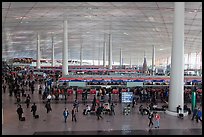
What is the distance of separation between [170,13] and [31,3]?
16.3 m

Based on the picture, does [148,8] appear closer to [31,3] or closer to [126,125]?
[31,3]

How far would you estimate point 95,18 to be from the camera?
123 ft

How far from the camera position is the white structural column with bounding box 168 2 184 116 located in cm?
1842

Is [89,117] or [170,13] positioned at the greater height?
[170,13]

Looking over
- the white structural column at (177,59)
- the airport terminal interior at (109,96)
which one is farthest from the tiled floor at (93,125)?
the white structural column at (177,59)

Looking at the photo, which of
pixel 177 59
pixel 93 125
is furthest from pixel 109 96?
pixel 93 125

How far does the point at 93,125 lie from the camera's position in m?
14.5

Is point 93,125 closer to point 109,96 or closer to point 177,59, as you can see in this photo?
point 177,59

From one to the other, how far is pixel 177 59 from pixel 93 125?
8.20 meters

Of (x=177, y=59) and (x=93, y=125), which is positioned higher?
(x=177, y=59)

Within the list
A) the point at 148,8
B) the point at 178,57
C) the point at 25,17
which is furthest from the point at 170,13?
the point at 25,17

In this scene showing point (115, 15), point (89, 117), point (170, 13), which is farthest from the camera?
point (115, 15)

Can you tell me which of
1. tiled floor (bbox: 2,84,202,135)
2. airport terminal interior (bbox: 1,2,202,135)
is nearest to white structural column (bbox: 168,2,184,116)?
airport terminal interior (bbox: 1,2,202,135)

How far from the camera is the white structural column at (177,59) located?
60.4 ft
